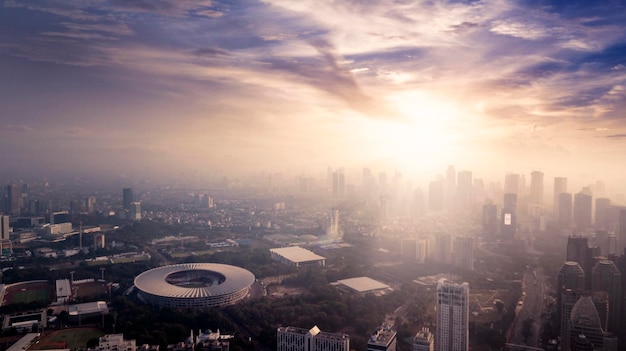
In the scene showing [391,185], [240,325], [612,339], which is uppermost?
[391,185]

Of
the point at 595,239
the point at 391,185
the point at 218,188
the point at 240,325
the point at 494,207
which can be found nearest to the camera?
the point at 240,325

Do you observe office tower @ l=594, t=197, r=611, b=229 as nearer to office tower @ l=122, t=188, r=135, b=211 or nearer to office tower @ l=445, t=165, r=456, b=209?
office tower @ l=445, t=165, r=456, b=209

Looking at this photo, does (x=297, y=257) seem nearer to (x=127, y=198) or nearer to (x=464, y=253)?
(x=464, y=253)

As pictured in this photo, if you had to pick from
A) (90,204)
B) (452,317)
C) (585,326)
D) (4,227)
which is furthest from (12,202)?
(585,326)

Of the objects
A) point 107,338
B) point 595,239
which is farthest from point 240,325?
point 595,239

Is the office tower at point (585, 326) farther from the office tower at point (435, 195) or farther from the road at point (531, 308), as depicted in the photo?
the office tower at point (435, 195)

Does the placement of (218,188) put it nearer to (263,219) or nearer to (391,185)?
(263,219)

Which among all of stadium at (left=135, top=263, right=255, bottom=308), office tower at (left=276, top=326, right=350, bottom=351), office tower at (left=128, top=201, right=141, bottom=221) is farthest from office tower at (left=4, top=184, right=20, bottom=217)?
office tower at (left=276, top=326, right=350, bottom=351)
